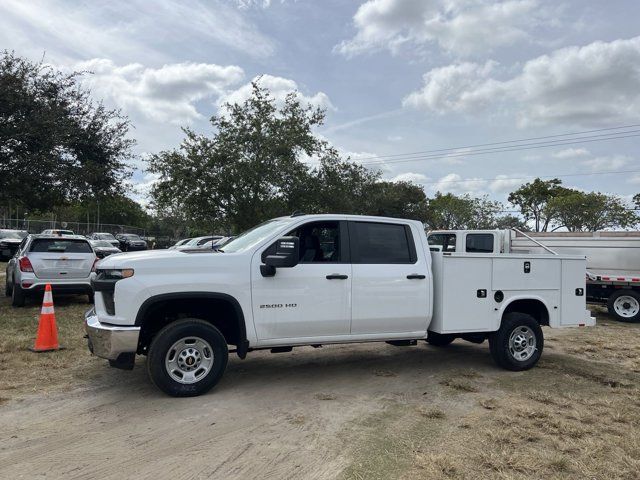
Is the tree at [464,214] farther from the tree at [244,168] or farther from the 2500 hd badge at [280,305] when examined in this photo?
the 2500 hd badge at [280,305]

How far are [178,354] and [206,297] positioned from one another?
0.64 m

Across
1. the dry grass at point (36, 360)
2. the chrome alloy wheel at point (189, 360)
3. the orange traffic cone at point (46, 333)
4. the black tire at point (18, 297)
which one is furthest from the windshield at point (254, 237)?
the black tire at point (18, 297)

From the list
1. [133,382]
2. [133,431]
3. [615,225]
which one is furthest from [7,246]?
[615,225]

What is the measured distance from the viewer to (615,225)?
46031 millimetres

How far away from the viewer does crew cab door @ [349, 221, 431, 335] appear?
595 centimetres

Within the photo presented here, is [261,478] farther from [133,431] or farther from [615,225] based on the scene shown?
[615,225]

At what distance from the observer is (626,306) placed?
11.7m

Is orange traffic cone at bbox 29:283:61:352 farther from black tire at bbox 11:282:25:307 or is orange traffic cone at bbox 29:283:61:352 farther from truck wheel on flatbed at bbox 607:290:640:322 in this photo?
truck wheel on flatbed at bbox 607:290:640:322

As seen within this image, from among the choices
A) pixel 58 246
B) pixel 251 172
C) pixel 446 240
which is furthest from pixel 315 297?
pixel 251 172

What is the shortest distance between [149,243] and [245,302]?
42.6 m

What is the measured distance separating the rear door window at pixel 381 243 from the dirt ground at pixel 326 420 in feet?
4.82

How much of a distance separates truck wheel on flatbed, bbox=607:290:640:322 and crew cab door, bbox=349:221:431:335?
7706 mm

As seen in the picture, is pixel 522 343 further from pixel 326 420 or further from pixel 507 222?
pixel 507 222

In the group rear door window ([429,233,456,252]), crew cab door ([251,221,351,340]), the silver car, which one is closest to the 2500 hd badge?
crew cab door ([251,221,351,340])
